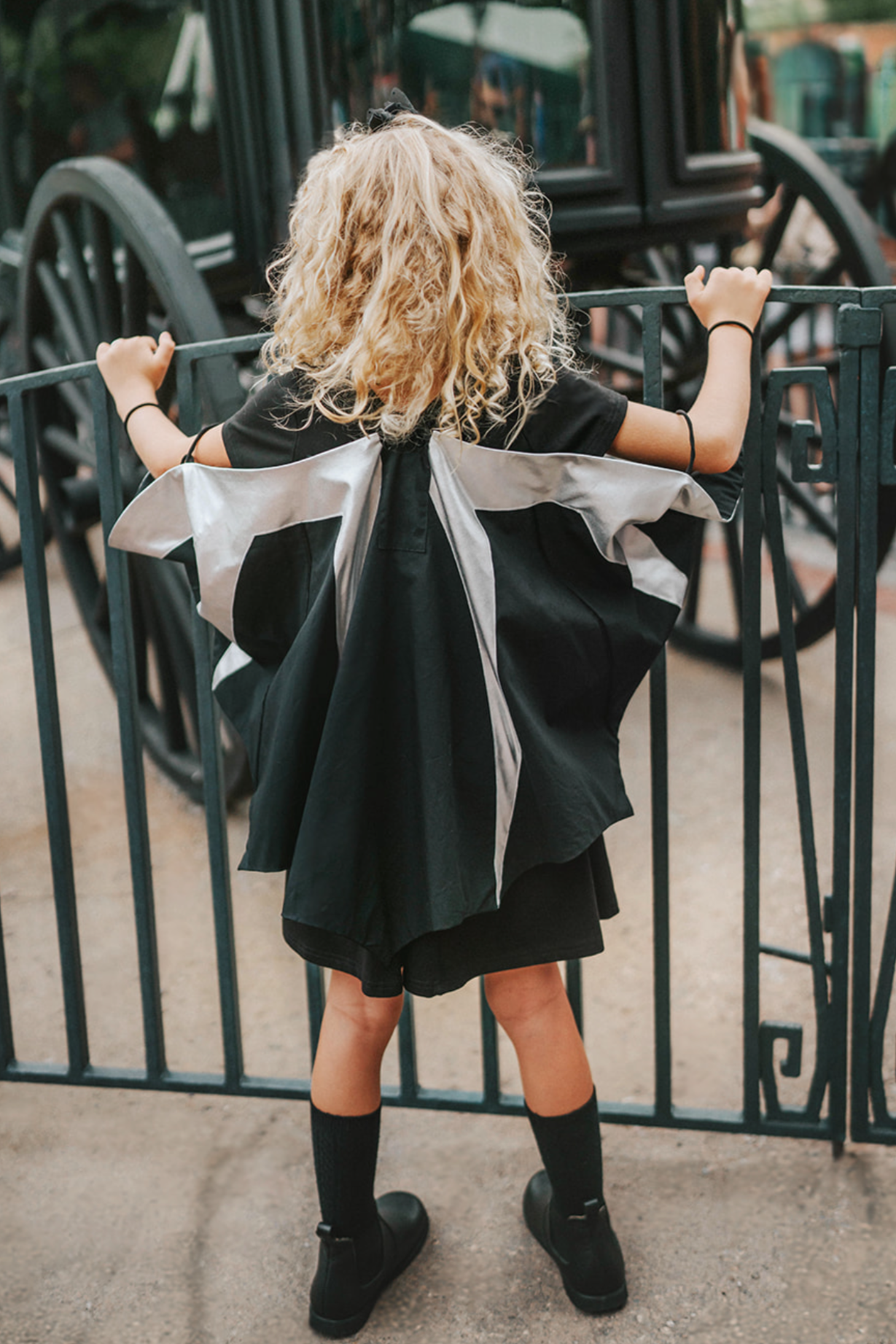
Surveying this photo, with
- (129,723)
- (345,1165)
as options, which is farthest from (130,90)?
(345,1165)

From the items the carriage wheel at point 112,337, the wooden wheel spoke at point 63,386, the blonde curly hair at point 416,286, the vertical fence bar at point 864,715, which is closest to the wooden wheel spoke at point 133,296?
the carriage wheel at point 112,337

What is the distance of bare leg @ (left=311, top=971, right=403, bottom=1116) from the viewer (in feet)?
5.75

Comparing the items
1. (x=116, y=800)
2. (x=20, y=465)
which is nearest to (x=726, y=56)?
(x=20, y=465)

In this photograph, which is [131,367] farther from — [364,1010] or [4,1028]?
[4,1028]

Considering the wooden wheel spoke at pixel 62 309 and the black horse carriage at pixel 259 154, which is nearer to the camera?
the black horse carriage at pixel 259 154

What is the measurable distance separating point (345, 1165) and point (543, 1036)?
1.03 ft

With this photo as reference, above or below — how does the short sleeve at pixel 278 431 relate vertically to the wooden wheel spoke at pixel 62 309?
below

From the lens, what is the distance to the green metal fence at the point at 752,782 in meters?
1.79

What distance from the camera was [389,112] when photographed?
1.55 m

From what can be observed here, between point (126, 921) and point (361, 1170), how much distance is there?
1470 millimetres

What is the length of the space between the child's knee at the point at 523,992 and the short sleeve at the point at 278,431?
70cm

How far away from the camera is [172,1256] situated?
1.96 m

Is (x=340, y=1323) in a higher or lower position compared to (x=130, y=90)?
lower

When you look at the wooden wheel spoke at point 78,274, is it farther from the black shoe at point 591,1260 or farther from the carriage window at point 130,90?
the black shoe at point 591,1260
